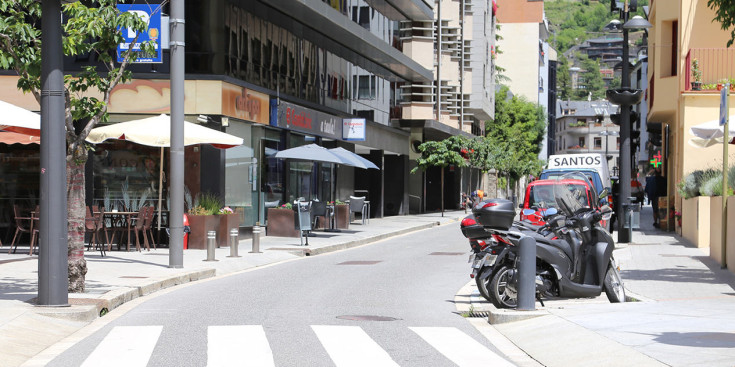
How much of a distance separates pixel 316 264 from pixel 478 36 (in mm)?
50361

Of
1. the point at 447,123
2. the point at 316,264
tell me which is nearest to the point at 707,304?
the point at 316,264

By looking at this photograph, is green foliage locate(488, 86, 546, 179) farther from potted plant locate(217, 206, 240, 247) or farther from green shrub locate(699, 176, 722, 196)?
potted plant locate(217, 206, 240, 247)

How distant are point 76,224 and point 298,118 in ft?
63.9

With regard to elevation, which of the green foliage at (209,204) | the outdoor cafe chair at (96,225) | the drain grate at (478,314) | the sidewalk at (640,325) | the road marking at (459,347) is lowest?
the drain grate at (478,314)

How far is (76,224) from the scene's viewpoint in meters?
13.2

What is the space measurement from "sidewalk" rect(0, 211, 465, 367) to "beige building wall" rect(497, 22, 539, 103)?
97009 mm

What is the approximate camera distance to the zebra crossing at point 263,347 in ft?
27.9

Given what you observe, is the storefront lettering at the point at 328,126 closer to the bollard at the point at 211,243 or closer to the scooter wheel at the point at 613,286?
the bollard at the point at 211,243

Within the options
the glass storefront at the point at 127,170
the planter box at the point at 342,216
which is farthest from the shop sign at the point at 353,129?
the glass storefront at the point at 127,170

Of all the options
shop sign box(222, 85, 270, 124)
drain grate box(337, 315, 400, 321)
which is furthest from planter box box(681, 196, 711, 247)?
drain grate box(337, 315, 400, 321)

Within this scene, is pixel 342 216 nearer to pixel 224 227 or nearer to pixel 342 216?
pixel 342 216

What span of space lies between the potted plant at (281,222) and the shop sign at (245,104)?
8.75 ft

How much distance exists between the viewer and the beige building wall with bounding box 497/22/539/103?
123500 millimetres

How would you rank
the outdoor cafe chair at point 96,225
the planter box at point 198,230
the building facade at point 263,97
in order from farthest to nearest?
the building facade at point 263,97
the planter box at point 198,230
the outdoor cafe chair at point 96,225
